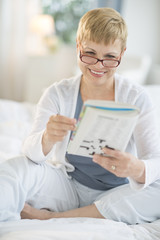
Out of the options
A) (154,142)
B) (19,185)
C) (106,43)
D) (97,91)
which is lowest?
(19,185)

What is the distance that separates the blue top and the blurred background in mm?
1796

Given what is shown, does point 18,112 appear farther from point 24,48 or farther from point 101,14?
point 24,48

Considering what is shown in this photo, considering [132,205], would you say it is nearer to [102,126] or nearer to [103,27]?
[102,126]

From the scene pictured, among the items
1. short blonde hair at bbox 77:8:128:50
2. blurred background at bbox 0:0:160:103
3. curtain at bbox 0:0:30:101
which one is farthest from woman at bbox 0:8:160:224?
curtain at bbox 0:0:30:101

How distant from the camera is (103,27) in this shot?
0.97m

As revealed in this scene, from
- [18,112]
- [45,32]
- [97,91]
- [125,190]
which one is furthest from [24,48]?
[125,190]

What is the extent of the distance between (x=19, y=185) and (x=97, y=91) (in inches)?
17.1

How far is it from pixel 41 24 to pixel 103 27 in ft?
8.45

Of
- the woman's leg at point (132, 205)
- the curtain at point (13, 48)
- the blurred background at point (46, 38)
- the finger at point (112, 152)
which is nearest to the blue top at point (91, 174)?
the woman's leg at point (132, 205)

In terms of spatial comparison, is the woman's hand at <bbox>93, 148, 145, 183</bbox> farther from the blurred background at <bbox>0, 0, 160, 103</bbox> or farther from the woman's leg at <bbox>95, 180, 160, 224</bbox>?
the blurred background at <bbox>0, 0, 160, 103</bbox>

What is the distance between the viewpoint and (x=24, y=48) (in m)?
3.62

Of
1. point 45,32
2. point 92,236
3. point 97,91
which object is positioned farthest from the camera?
Answer: point 45,32

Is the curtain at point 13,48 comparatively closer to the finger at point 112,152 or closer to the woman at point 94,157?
the woman at point 94,157

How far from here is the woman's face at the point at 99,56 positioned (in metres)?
0.98
